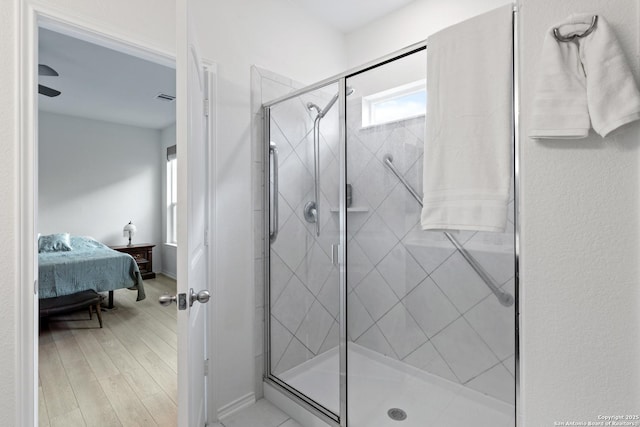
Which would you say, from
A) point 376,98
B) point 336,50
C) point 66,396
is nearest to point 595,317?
point 376,98

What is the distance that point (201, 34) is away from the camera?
68.1 inches

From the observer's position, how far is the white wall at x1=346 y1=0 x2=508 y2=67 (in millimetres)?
1991

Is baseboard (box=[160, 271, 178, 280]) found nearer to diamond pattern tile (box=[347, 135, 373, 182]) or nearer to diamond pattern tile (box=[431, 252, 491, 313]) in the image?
diamond pattern tile (box=[347, 135, 373, 182])

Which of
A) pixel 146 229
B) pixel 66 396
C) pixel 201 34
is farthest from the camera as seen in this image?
pixel 146 229

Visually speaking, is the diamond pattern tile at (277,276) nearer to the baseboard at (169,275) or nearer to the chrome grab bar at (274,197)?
the chrome grab bar at (274,197)

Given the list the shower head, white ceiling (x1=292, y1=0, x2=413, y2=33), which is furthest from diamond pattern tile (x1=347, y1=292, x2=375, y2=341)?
white ceiling (x1=292, y1=0, x2=413, y2=33)

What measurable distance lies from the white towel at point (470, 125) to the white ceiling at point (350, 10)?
1334 mm

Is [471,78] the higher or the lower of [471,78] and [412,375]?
the higher

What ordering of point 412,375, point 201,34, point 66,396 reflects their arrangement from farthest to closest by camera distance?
→ point 66,396 < point 412,375 < point 201,34

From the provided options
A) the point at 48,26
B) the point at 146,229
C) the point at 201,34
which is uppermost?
the point at 201,34

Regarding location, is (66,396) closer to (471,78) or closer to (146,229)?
(471,78)

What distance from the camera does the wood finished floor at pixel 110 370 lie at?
193 centimetres

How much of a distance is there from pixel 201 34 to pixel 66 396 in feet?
7.78

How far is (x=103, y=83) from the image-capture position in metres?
3.64
